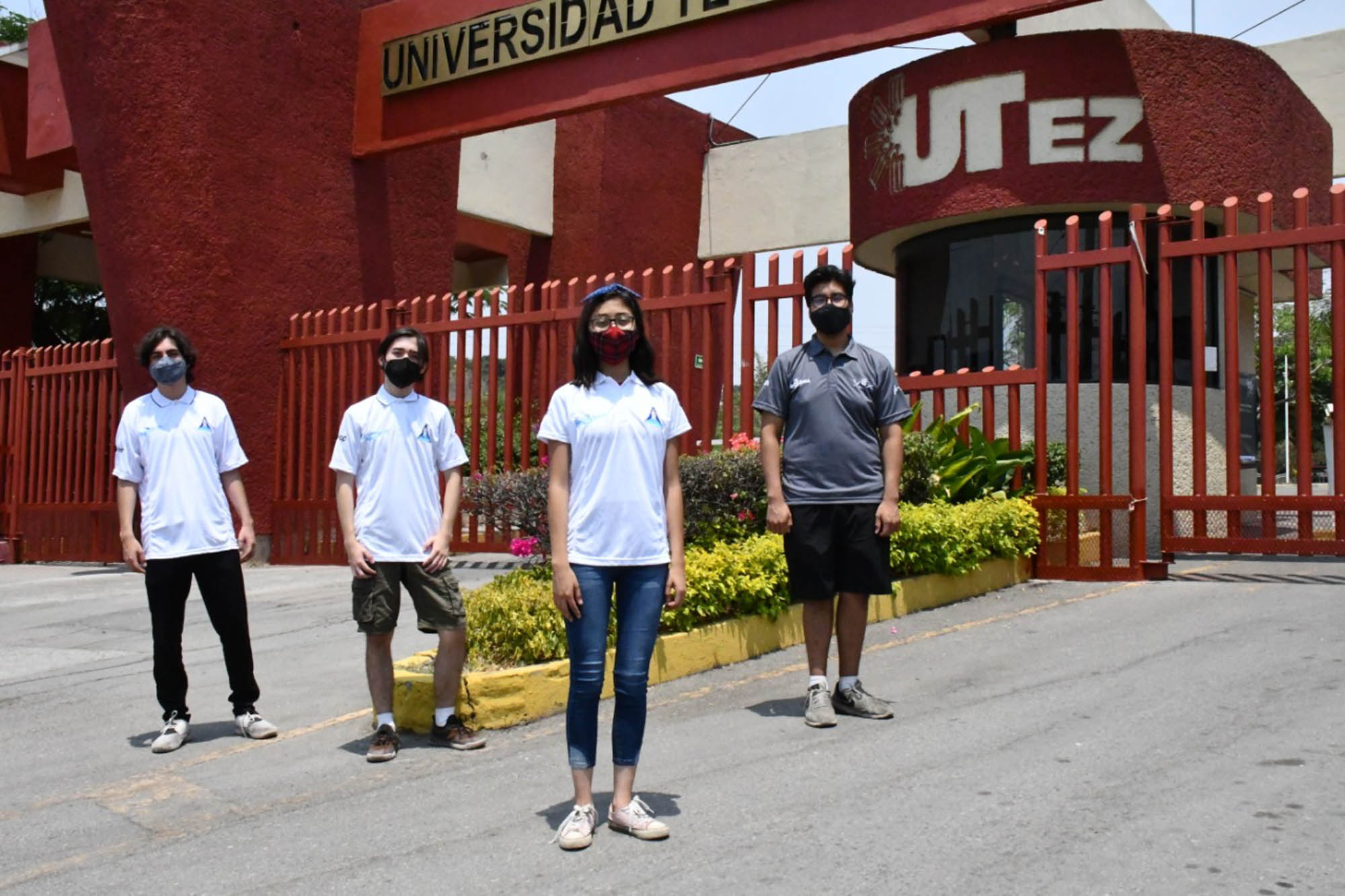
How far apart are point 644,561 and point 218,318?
9114 mm

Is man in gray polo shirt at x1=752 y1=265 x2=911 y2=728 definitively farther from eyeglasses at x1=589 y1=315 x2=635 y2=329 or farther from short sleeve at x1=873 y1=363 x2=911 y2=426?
eyeglasses at x1=589 y1=315 x2=635 y2=329

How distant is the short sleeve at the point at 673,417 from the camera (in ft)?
12.8

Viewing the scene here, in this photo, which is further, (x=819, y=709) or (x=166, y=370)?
(x=166, y=370)

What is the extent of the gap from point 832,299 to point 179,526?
2.95 meters

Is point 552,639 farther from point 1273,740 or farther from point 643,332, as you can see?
point 1273,740

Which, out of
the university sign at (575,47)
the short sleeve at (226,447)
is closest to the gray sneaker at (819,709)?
the short sleeve at (226,447)

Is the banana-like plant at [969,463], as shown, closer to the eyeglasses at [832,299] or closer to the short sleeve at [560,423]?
the eyeglasses at [832,299]

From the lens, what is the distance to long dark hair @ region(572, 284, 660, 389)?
3871 mm

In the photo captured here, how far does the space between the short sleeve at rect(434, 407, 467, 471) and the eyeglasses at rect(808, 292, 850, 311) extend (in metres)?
1.60

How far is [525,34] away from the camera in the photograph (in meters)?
12.0

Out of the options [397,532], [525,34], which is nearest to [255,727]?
[397,532]

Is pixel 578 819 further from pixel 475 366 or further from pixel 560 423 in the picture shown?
pixel 475 366

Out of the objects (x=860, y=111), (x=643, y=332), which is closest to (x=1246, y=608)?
(x=643, y=332)

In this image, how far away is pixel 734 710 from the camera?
5.29 m
